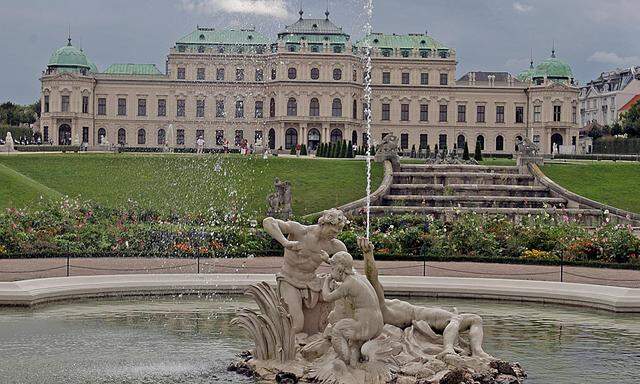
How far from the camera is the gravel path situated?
24.0 m

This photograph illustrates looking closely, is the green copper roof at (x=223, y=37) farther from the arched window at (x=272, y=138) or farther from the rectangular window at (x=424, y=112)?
the rectangular window at (x=424, y=112)

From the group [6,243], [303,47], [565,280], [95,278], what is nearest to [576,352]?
[565,280]

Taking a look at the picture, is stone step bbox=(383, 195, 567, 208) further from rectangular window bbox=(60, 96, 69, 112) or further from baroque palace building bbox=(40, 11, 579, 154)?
rectangular window bbox=(60, 96, 69, 112)

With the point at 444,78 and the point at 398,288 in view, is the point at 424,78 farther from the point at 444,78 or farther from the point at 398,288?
the point at 398,288

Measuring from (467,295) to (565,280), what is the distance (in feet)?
14.0

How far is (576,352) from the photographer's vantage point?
15406 millimetres

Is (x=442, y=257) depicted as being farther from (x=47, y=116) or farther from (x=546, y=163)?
(x=47, y=116)

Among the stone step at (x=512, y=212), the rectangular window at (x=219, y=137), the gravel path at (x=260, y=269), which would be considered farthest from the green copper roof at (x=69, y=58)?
the gravel path at (x=260, y=269)

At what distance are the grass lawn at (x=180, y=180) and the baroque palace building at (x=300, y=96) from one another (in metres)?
32.7

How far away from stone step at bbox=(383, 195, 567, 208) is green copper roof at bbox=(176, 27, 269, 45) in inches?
2152

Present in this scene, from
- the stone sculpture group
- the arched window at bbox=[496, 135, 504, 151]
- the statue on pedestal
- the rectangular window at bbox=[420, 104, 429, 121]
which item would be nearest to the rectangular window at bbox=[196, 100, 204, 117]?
the rectangular window at bbox=[420, 104, 429, 121]

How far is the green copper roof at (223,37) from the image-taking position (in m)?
97.1

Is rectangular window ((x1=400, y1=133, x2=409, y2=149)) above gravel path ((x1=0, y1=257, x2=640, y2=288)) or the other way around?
above

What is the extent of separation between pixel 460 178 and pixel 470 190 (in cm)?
236
